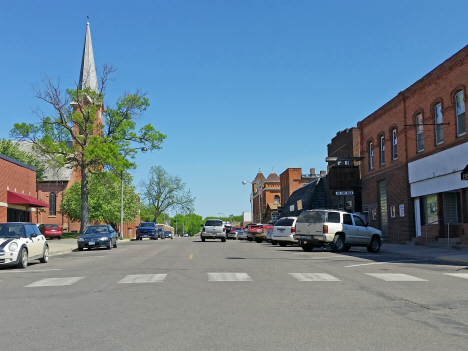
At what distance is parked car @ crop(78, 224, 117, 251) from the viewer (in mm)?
31391

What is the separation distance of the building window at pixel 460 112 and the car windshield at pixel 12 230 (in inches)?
777

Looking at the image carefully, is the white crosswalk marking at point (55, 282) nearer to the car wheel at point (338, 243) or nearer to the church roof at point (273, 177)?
the car wheel at point (338, 243)

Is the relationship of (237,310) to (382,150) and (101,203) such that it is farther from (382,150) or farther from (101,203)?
(101,203)

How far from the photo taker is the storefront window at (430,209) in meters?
29.2

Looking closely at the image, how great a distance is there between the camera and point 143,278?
13.8 m

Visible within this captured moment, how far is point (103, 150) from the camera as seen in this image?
45.1m

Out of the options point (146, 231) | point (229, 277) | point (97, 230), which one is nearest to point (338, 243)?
point (229, 277)

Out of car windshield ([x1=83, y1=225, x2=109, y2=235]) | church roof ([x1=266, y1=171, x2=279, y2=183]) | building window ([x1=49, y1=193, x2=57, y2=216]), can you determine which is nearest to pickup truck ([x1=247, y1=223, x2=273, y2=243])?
car windshield ([x1=83, y1=225, x2=109, y2=235])

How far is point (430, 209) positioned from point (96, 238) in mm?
18443

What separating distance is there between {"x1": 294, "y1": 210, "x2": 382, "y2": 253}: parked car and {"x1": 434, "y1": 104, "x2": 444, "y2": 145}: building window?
256 inches

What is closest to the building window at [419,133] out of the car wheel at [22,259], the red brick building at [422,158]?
the red brick building at [422,158]

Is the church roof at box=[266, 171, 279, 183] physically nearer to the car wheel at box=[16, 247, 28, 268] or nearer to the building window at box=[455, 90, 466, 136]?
the building window at box=[455, 90, 466, 136]

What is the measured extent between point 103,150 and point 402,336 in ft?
133

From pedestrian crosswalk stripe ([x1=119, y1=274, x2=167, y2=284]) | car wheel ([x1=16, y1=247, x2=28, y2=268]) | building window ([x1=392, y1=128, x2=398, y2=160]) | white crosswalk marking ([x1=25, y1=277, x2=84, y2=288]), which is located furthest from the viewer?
building window ([x1=392, y1=128, x2=398, y2=160])
